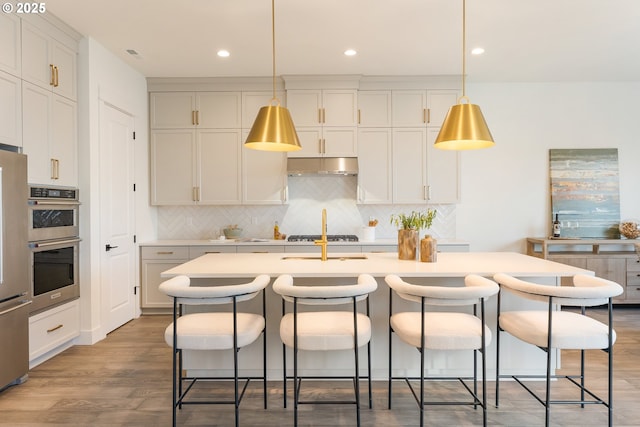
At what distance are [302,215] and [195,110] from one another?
6.08 ft

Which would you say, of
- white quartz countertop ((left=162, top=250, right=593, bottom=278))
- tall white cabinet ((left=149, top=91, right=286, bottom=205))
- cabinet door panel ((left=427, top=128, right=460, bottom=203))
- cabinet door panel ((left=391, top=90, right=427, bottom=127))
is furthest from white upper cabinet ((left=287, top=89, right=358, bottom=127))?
white quartz countertop ((left=162, top=250, right=593, bottom=278))

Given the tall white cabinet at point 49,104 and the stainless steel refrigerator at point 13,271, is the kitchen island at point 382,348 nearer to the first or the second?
the stainless steel refrigerator at point 13,271

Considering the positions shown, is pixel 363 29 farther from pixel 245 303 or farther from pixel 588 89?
pixel 588 89

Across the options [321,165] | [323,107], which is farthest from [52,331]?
[323,107]

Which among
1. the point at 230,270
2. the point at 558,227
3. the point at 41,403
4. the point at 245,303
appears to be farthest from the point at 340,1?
the point at 558,227

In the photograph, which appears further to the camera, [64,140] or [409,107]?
[409,107]

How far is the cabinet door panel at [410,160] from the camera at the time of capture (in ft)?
14.9

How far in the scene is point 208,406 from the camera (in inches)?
A: 92.7

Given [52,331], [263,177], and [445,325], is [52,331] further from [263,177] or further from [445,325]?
[445,325]

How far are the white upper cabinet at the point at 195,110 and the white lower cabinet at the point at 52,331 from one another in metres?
2.33

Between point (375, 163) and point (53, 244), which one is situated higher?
point (375, 163)

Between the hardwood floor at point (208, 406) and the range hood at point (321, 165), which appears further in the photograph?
the range hood at point (321, 165)

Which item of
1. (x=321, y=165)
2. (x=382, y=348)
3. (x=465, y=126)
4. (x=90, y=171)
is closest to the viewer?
(x=465, y=126)

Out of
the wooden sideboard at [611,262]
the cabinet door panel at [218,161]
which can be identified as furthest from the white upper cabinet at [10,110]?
the wooden sideboard at [611,262]
